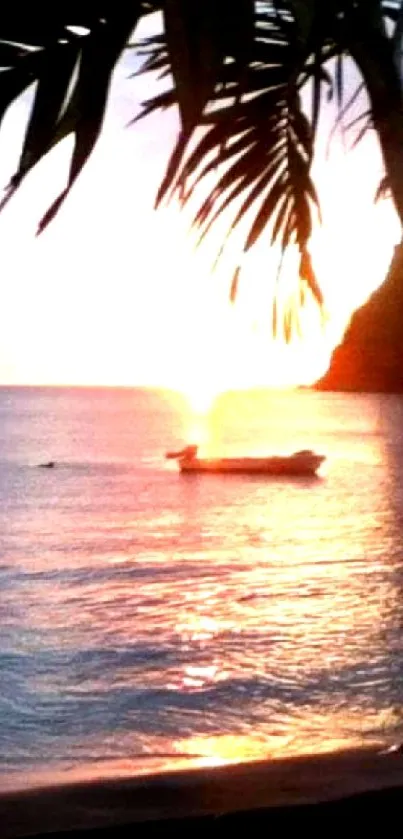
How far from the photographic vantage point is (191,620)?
24375 mm

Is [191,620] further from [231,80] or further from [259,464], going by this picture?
[259,464]

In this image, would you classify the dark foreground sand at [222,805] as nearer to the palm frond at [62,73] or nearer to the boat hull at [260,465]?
the palm frond at [62,73]

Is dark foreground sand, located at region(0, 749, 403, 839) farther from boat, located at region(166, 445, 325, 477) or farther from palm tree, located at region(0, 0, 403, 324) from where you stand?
boat, located at region(166, 445, 325, 477)

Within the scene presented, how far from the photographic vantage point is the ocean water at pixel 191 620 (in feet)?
50.0

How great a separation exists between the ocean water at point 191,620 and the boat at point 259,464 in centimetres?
102

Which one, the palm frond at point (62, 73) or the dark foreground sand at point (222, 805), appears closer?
the palm frond at point (62, 73)

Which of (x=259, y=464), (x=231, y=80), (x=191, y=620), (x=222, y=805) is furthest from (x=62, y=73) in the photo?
(x=259, y=464)

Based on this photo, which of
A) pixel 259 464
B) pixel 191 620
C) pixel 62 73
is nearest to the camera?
pixel 62 73

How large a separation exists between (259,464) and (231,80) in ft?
210

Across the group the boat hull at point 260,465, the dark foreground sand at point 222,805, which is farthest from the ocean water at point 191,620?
the dark foreground sand at point 222,805

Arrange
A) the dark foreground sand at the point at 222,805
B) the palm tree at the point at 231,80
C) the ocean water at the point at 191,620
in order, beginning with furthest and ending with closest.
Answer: the ocean water at the point at 191,620 < the dark foreground sand at the point at 222,805 < the palm tree at the point at 231,80

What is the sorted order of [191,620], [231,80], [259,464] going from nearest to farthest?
[231,80] < [191,620] < [259,464]

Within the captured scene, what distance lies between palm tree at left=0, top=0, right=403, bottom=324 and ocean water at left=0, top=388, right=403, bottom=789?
3.03 metres

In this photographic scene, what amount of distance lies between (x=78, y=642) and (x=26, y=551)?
13.7 metres
